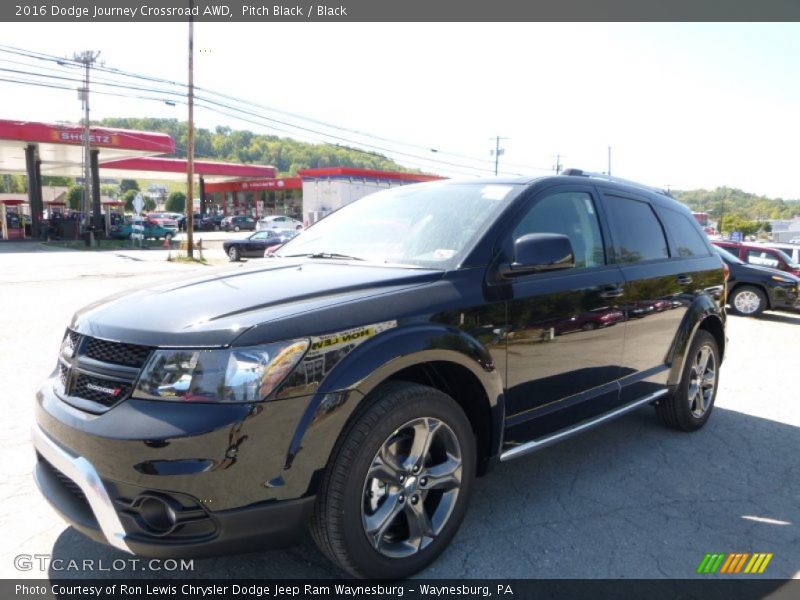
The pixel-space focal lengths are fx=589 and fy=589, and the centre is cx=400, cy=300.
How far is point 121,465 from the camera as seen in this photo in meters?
2.11

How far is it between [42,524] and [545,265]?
2.92m

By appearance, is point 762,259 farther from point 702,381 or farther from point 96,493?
point 96,493

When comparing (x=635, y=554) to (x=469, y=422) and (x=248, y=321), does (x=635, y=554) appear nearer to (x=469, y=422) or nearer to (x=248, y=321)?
(x=469, y=422)

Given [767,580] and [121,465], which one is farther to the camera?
[767,580]

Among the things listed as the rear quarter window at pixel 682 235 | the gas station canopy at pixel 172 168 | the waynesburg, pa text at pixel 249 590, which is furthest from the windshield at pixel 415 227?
the gas station canopy at pixel 172 168

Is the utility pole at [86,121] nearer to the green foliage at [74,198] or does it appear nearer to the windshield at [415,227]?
the windshield at [415,227]

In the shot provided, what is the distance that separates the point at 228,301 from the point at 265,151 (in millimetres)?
109170

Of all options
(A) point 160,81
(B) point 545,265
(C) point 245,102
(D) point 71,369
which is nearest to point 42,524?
(D) point 71,369

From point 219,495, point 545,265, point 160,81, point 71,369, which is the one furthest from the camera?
point 160,81

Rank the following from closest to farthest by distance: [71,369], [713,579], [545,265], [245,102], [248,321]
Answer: [248,321], [71,369], [713,579], [545,265], [245,102]

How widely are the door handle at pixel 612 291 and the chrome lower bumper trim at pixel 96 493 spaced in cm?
279

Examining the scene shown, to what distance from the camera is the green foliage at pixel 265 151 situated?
80.8 m

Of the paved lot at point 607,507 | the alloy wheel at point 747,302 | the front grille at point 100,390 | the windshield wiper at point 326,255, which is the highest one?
the windshield wiper at point 326,255

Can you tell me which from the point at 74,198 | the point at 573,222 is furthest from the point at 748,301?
the point at 74,198
